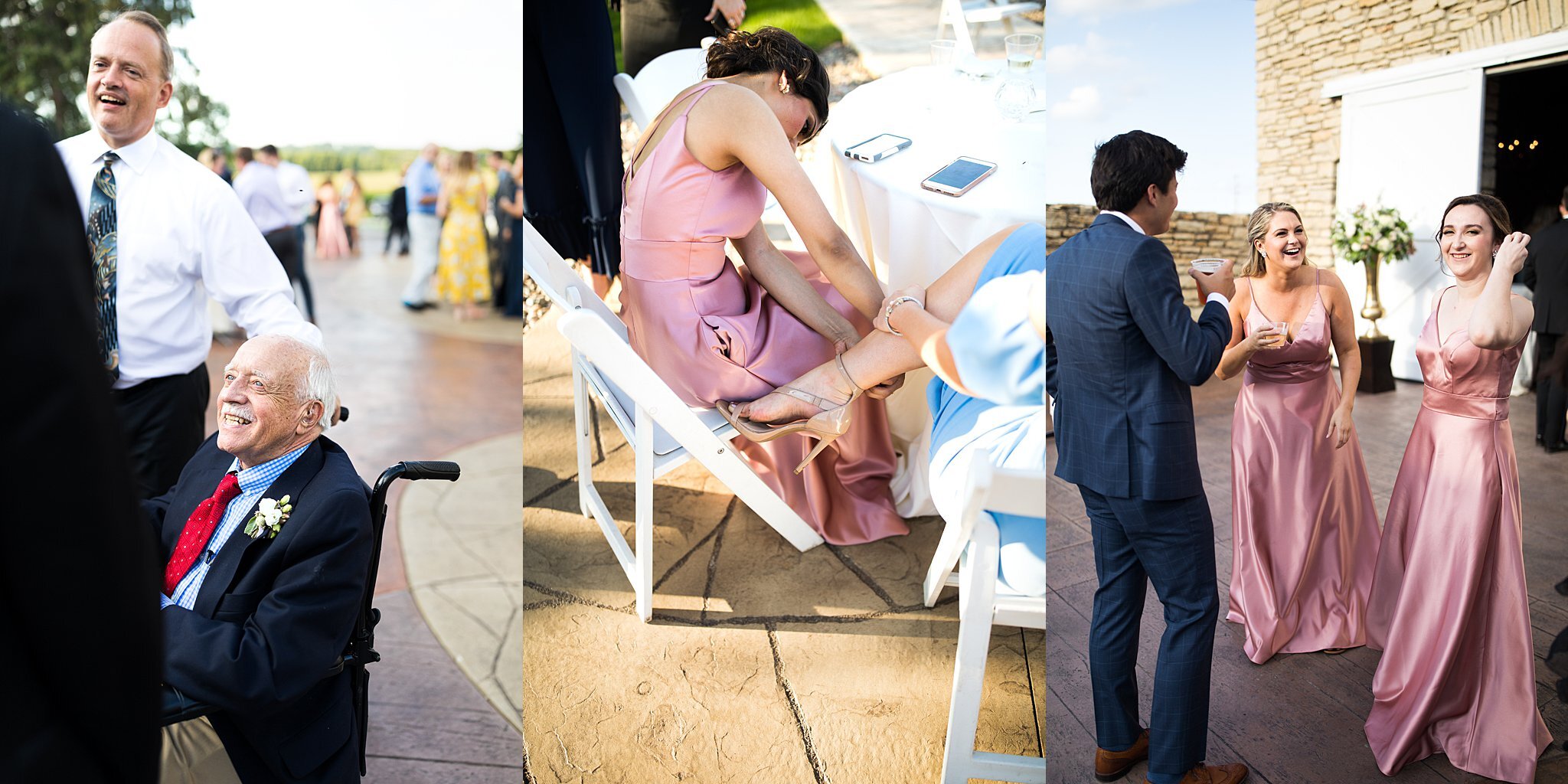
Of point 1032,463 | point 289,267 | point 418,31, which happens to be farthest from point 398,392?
point 1032,463

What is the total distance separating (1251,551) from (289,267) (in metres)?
2.66

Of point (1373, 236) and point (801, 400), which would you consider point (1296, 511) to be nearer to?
point (1373, 236)

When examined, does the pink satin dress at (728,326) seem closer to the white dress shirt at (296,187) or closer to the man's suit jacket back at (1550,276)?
the white dress shirt at (296,187)

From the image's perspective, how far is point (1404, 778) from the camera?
2070 millimetres

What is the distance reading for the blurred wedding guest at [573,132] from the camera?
1742mm

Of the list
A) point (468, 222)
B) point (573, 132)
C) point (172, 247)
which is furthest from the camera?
point (468, 222)

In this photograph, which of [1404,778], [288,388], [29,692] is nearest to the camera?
[29,692]

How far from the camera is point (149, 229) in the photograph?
2148 mm

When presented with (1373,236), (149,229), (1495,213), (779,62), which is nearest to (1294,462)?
(1373,236)

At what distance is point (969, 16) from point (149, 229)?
1715 mm

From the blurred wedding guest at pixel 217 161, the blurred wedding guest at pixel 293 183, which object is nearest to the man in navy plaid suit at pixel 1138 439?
the blurred wedding guest at pixel 293 183

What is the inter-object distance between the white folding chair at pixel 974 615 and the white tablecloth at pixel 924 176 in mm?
168

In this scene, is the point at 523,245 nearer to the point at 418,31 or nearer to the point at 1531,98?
the point at 418,31

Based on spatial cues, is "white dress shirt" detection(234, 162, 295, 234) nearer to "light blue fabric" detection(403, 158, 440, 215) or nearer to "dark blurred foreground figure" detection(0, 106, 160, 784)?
"light blue fabric" detection(403, 158, 440, 215)
